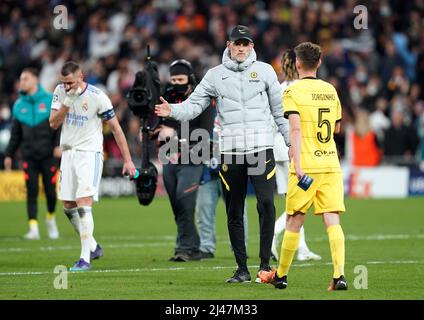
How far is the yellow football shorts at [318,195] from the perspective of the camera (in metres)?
11.5

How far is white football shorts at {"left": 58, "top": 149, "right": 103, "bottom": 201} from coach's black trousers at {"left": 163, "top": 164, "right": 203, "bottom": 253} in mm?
1524

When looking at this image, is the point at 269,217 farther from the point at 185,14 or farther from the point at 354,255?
the point at 185,14

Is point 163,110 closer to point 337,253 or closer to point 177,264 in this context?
point 337,253

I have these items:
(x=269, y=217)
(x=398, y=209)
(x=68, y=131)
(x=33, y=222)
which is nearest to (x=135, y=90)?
(x=68, y=131)

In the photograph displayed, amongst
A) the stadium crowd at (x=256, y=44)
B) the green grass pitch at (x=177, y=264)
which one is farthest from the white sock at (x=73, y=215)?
the stadium crowd at (x=256, y=44)

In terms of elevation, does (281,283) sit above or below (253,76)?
below

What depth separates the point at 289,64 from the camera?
48.5 feet

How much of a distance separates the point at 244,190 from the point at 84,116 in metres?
2.76

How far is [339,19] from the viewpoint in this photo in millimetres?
33594

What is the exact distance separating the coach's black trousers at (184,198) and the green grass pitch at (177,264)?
456 millimetres

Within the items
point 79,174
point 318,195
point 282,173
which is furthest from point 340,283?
point 79,174

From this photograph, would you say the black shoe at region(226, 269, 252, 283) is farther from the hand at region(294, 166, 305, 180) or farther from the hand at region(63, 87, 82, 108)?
the hand at region(63, 87, 82, 108)

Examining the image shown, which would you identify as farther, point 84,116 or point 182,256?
point 182,256
